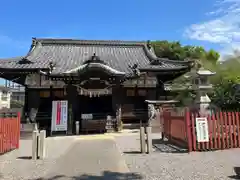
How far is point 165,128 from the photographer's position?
12.2m

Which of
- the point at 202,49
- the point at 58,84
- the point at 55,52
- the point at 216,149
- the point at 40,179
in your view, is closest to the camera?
the point at 40,179

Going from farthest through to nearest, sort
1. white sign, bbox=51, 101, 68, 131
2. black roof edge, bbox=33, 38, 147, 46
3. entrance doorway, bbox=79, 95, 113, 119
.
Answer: black roof edge, bbox=33, 38, 147, 46
entrance doorway, bbox=79, 95, 113, 119
white sign, bbox=51, 101, 68, 131

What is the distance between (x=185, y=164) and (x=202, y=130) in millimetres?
2222

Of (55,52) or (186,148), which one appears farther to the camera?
(55,52)

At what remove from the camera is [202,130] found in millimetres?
8445

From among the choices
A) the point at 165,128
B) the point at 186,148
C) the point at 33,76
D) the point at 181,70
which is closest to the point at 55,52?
the point at 33,76

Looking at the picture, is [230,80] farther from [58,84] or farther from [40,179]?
[40,179]

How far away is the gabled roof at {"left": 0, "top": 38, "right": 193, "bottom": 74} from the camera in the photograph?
20.1 metres

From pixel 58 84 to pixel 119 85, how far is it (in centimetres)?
514

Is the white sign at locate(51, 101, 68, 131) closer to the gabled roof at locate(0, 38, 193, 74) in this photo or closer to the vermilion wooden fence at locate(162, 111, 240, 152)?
the gabled roof at locate(0, 38, 193, 74)

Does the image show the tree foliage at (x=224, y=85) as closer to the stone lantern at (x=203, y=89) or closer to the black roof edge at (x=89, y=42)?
the stone lantern at (x=203, y=89)

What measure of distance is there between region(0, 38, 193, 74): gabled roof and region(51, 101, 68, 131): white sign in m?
3.99

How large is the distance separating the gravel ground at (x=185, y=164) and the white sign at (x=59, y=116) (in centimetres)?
870

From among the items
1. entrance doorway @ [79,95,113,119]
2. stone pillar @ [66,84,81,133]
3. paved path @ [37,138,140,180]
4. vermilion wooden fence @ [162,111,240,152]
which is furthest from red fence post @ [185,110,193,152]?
entrance doorway @ [79,95,113,119]
